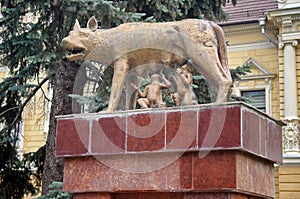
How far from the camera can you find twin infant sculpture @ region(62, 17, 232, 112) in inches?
194

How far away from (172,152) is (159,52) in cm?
108

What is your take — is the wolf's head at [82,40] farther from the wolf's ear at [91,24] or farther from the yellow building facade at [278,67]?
the yellow building facade at [278,67]

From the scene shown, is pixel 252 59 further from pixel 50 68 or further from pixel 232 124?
pixel 232 124

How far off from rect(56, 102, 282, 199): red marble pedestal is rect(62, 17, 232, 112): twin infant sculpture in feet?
0.99

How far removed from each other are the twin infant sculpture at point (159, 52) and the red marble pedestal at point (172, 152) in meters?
0.30

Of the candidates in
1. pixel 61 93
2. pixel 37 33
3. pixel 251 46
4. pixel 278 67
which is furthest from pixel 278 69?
pixel 37 33

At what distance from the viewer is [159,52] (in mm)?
5121

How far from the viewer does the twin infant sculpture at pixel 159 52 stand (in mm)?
4930

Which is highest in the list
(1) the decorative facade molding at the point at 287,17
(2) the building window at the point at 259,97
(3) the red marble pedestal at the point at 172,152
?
(1) the decorative facade molding at the point at 287,17

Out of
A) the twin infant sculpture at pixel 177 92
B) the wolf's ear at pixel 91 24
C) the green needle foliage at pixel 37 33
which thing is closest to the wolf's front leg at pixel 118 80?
the twin infant sculpture at pixel 177 92

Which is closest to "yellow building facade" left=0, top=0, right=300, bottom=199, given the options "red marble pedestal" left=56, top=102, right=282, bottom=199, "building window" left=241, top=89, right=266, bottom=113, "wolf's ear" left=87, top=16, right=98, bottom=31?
"building window" left=241, top=89, right=266, bottom=113

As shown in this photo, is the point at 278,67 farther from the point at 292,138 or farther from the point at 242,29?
the point at 292,138

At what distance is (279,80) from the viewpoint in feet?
54.8

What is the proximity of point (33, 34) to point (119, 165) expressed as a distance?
5059mm
